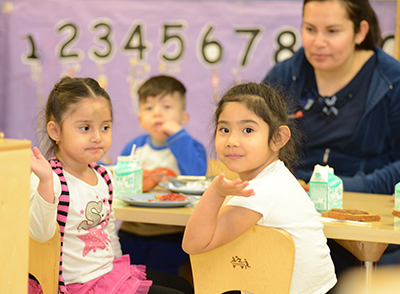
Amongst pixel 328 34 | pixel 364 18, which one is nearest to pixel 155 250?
pixel 328 34

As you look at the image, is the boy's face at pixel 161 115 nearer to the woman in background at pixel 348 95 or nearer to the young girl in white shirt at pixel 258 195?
the woman in background at pixel 348 95

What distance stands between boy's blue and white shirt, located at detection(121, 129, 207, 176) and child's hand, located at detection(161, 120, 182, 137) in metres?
0.04

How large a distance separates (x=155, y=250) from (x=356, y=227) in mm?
1089

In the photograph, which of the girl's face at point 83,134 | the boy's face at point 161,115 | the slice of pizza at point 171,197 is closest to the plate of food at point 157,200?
the slice of pizza at point 171,197

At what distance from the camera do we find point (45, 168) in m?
1.10

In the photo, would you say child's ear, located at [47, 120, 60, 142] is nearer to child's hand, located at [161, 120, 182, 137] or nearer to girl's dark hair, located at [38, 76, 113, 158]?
girl's dark hair, located at [38, 76, 113, 158]

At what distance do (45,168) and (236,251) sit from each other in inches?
20.8

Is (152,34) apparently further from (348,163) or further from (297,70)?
(348,163)

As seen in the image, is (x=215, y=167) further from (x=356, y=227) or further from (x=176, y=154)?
(x=356, y=227)

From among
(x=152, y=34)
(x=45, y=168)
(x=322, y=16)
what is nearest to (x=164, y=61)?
(x=152, y=34)

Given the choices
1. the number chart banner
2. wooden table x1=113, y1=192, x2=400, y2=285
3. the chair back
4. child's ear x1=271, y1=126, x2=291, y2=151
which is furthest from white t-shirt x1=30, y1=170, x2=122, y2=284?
the number chart banner

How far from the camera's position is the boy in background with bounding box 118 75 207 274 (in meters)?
2.06

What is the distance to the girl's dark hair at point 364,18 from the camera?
198 centimetres

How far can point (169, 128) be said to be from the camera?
2266mm
